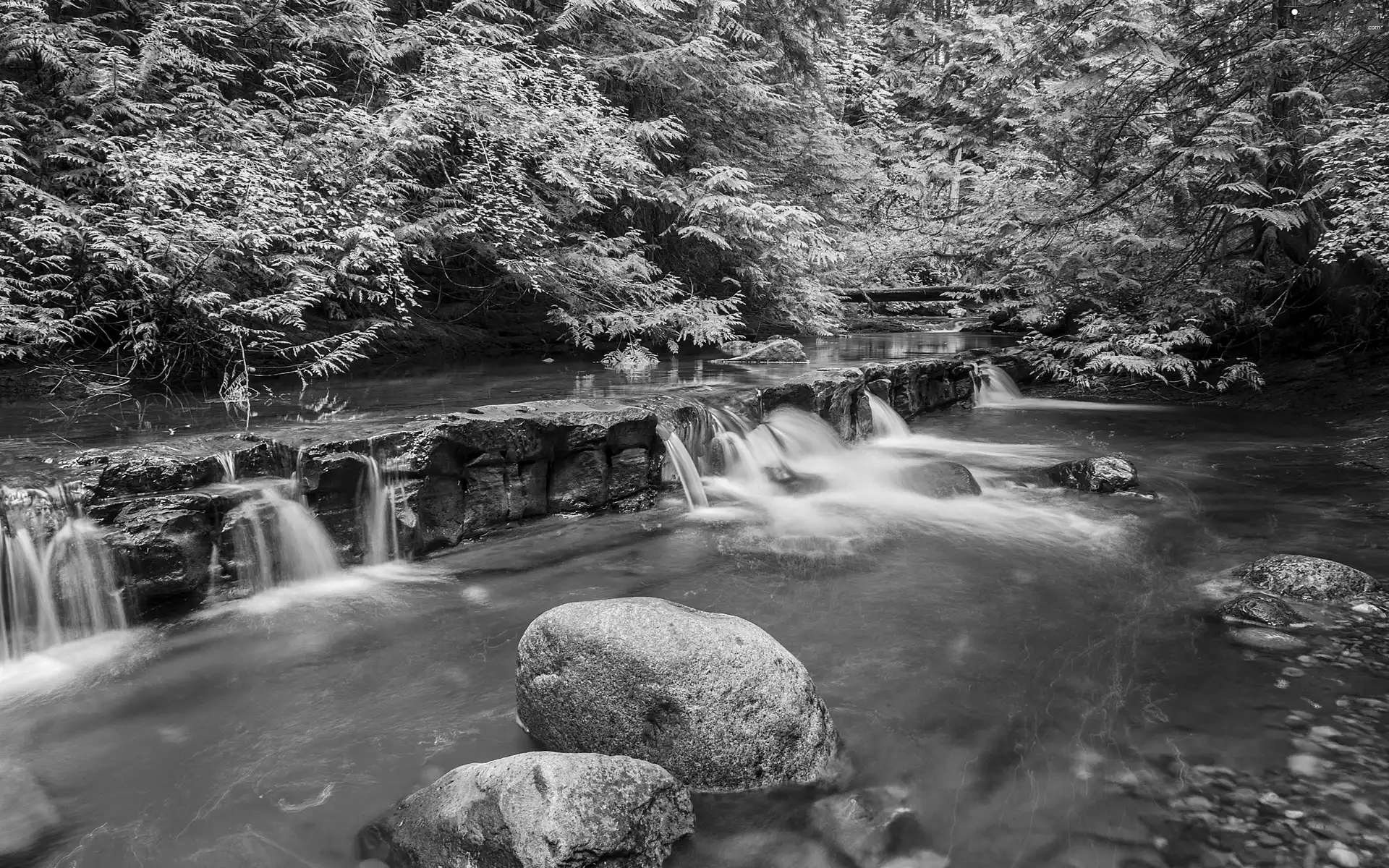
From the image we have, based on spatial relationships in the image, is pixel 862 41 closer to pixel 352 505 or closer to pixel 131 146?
pixel 131 146

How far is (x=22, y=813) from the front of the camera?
3342 millimetres

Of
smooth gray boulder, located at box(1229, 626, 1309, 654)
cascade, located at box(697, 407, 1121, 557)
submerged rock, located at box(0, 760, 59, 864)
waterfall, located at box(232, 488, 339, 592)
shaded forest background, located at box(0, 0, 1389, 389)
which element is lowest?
smooth gray boulder, located at box(1229, 626, 1309, 654)

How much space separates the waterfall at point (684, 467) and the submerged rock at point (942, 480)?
243 cm

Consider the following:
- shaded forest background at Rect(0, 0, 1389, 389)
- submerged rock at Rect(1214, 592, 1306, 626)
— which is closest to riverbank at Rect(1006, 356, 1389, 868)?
submerged rock at Rect(1214, 592, 1306, 626)

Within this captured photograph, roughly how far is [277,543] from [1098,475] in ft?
26.5

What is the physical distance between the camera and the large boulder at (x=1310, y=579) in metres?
5.16

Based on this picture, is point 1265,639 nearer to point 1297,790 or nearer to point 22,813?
point 1297,790

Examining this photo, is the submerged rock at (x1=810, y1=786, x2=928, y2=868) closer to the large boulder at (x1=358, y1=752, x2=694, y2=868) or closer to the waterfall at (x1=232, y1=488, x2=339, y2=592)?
the large boulder at (x1=358, y1=752, x2=694, y2=868)

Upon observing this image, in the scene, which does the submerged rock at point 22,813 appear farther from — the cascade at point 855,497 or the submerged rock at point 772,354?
the submerged rock at point 772,354

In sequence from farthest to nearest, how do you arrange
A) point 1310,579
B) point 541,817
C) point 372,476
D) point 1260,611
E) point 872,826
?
point 372,476
point 1310,579
point 1260,611
point 872,826
point 541,817

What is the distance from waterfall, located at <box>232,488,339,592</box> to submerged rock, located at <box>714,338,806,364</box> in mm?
8961

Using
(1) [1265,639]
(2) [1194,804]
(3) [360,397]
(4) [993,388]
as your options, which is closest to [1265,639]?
(1) [1265,639]

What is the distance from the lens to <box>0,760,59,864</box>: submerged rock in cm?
314

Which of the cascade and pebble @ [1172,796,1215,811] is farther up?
the cascade
